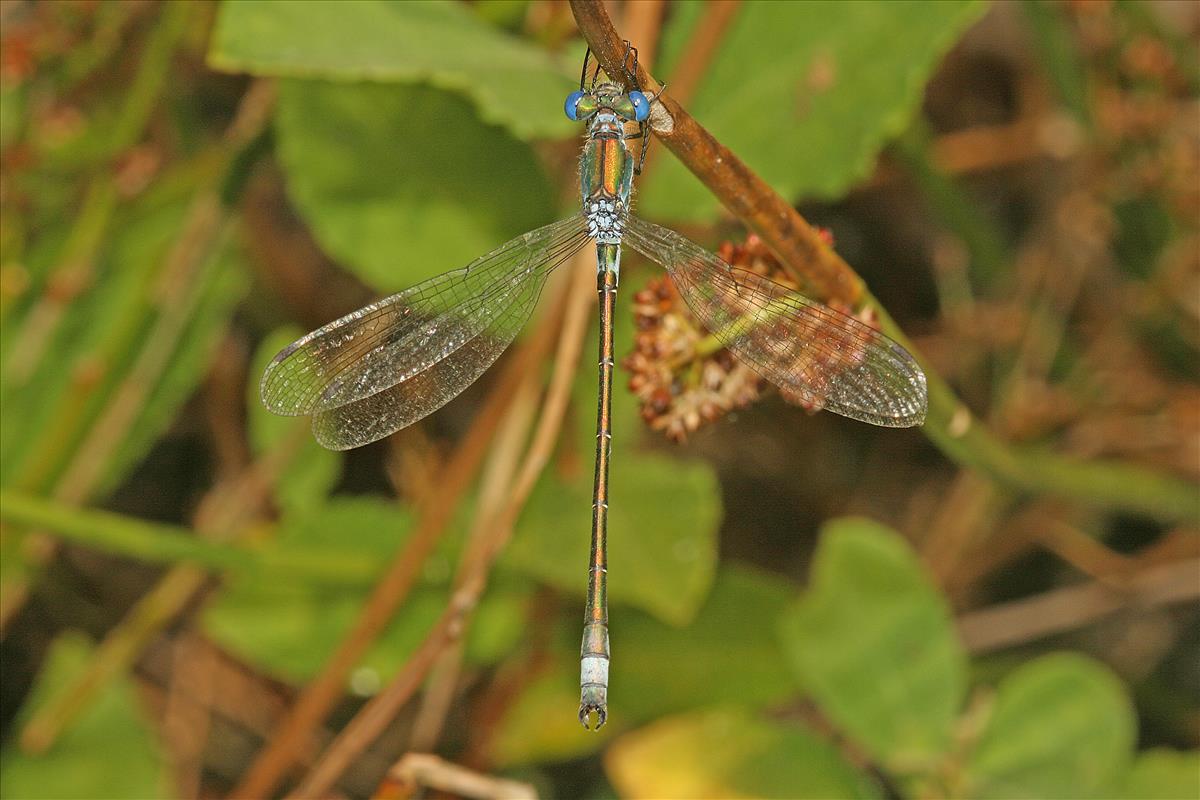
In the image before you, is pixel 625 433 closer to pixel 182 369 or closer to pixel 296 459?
pixel 296 459

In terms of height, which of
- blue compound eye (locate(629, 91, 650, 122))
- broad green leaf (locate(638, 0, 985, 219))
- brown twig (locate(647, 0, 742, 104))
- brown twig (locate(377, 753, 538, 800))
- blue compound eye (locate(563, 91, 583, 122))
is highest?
brown twig (locate(647, 0, 742, 104))

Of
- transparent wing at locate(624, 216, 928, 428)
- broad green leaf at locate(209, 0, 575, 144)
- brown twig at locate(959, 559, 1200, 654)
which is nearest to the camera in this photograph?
transparent wing at locate(624, 216, 928, 428)

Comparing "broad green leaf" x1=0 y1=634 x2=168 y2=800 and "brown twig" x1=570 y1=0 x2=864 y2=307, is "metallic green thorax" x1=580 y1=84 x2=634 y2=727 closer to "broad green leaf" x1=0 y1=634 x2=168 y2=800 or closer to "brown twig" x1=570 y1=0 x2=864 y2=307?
"brown twig" x1=570 y1=0 x2=864 y2=307

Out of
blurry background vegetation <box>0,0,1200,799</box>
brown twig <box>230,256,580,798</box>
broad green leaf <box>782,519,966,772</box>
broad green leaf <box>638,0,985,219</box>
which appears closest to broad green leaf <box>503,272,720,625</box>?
blurry background vegetation <box>0,0,1200,799</box>

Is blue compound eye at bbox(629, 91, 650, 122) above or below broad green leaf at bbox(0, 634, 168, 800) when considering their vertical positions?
above

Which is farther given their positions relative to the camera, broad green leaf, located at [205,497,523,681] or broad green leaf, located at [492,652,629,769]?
broad green leaf, located at [492,652,629,769]

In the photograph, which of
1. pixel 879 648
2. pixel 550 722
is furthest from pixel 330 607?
pixel 879 648

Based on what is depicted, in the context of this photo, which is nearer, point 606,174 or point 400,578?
point 606,174

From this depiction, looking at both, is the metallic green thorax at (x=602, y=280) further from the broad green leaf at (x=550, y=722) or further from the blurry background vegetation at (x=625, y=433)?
the broad green leaf at (x=550, y=722)
